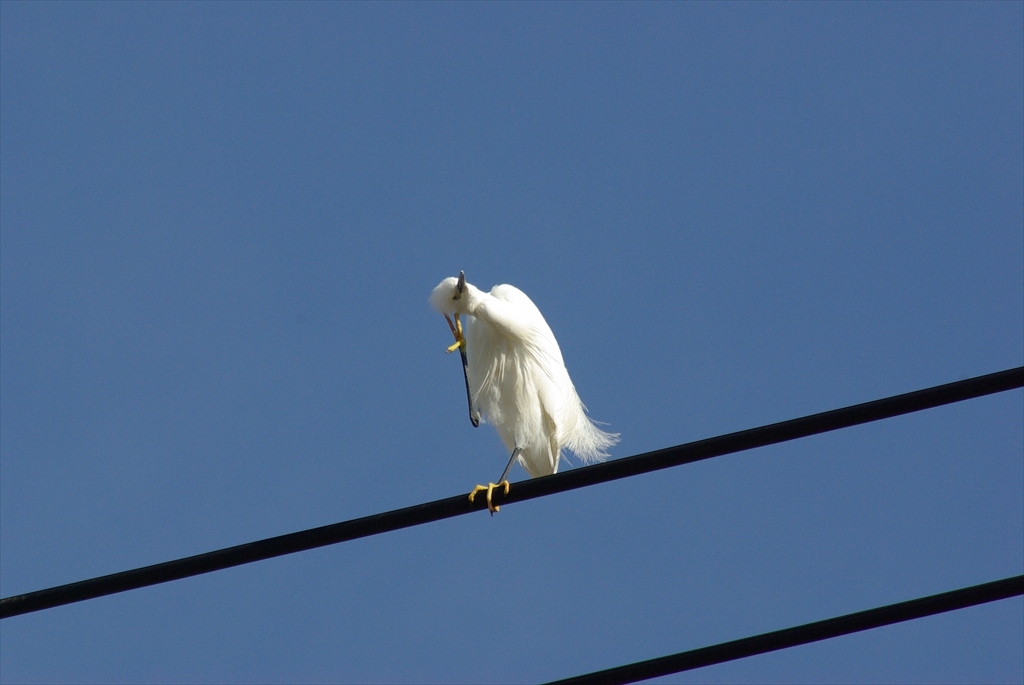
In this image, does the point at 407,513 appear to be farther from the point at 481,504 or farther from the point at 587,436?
the point at 587,436

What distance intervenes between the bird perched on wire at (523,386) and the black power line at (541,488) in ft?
11.7

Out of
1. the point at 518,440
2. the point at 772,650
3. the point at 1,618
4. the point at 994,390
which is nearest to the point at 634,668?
the point at 772,650

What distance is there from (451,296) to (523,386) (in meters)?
0.96

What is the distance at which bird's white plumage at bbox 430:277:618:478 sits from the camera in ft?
26.6

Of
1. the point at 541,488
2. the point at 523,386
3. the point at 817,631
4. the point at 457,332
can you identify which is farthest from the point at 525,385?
the point at 817,631

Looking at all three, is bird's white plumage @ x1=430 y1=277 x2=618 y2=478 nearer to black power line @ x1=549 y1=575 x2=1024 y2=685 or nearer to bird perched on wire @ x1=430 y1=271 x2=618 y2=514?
bird perched on wire @ x1=430 y1=271 x2=618 y2=514

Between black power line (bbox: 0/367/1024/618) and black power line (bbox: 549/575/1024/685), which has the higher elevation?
black power line (bbox: 0/367/1024/618)

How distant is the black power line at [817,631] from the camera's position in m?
3.58

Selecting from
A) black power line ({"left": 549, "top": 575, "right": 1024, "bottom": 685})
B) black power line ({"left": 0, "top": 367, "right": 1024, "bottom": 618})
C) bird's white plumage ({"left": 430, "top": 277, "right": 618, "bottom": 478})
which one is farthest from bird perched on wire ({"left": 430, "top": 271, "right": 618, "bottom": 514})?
black power line ({"left": 549, "top": 575, "right": 1024, "bottom": 685})

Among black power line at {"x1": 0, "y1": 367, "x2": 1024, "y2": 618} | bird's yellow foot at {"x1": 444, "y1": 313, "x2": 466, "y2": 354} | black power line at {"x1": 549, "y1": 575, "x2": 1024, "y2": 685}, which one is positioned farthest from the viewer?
bird's yellow foot at {"x1": 444, "y1": 313, "x2": 466, "y2": 354}

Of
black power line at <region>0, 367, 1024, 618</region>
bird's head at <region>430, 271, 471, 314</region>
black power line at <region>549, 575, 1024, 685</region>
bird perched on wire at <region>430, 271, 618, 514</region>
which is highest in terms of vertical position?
bird's head at <region>430, 271, 471, 314</region>

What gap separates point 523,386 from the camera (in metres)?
8.21

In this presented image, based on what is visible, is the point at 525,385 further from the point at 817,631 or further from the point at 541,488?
the point at 817,631

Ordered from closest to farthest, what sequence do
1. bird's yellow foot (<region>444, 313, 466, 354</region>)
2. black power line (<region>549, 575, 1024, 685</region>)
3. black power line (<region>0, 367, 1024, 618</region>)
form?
black power line (<region>549, 575, 1024, 685</region>) < black power line (<region>0, 367, 1024, 618</region>) < bird's yellow foot (<region>444, 313, 466, 354</region>)
